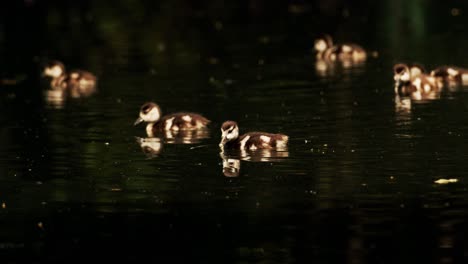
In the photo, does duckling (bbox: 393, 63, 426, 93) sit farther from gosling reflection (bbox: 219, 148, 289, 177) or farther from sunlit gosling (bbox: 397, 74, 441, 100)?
gosling reflection (bbox: 219, 148, 289, 177)

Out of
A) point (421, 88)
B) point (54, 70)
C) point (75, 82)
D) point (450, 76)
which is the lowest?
point (421, 88)

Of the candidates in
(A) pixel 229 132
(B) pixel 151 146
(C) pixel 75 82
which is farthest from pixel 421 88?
(C) pixel 75 82

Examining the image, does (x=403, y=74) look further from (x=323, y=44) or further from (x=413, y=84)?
(x=323, y=44)

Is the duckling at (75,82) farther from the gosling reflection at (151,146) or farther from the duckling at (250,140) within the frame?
the duckling at (250,140)

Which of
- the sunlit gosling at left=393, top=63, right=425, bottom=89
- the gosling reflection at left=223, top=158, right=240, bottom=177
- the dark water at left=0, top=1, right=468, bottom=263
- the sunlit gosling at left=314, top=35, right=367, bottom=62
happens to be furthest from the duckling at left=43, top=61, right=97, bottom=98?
the gosling reflection at left=223, top=158, right=240, bottom=177

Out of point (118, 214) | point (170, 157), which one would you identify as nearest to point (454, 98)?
point (170, 157)

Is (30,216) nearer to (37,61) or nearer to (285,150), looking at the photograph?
(285,150)

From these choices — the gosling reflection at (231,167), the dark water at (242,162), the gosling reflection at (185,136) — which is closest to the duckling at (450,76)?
the dark water at (242,162)
